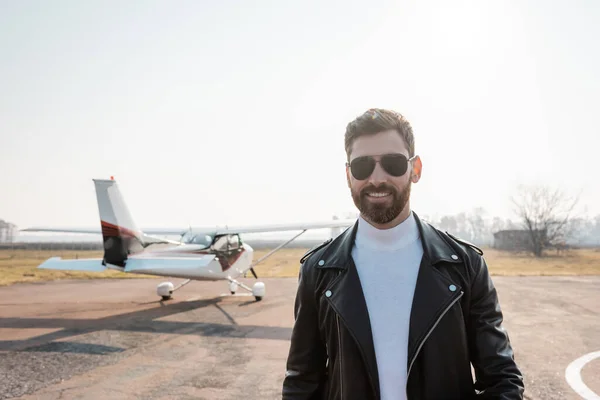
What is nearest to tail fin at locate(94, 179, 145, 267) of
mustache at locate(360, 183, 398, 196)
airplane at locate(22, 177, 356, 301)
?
airplane at locate(22, 177, 356, 301)

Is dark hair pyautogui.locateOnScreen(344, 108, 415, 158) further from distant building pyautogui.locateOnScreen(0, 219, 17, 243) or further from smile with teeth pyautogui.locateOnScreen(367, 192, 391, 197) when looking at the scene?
distant building pyautogui.locateOnScreen(0, 219, 17, 243)

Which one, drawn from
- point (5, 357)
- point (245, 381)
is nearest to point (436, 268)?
point (245, 381)

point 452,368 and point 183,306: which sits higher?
point 452,368

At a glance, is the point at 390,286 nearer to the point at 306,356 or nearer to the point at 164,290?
the point at 306,356

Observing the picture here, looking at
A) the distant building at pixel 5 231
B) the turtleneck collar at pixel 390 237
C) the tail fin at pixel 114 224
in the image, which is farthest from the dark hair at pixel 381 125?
the distant building at pixel 5 231

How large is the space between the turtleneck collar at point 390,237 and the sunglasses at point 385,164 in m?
0.25

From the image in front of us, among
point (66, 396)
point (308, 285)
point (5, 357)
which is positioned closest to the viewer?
point (308, 285)

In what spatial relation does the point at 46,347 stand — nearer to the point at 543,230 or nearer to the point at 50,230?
the point at 50,230

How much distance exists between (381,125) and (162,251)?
38.1 feet

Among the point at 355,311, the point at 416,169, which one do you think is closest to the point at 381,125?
the point at 416,169

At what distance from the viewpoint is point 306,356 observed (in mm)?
1974

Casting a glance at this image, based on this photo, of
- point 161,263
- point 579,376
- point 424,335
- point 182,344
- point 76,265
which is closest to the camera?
point 424,335

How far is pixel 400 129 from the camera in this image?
75.0 inches

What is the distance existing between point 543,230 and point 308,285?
4669cm
